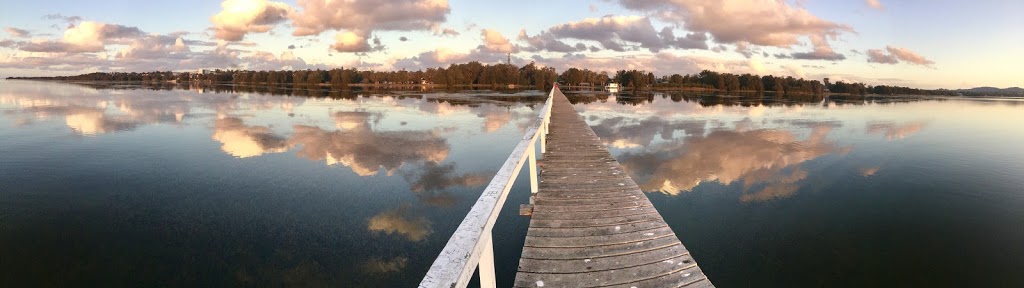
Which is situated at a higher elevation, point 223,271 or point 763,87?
point 763,87

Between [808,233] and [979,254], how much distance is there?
2186 mm

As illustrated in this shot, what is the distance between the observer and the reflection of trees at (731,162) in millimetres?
11405

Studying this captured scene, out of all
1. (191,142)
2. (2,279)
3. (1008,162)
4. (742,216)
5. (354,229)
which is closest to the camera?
(2,279)

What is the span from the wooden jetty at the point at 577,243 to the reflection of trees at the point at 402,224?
6.57ft

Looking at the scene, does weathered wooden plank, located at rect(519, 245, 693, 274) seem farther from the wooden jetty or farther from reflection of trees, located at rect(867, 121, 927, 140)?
reflection of trees, located at rect(867, 121, 927, 140)

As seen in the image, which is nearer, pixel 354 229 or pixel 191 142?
pixel 354 229

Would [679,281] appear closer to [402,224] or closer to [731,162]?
[402,224]

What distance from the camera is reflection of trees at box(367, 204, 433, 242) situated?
7.82 meters

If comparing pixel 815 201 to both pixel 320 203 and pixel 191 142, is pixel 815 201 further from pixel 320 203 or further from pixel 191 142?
pixel 191 142

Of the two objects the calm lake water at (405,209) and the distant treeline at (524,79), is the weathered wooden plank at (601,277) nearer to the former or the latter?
the calm lake water at (405,209)

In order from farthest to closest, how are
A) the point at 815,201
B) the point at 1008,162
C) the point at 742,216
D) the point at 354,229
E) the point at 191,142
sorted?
the point at 191,142 → the point at 1008,162 → the point at 815,201 → the point at 742,216 → the point at 354,229

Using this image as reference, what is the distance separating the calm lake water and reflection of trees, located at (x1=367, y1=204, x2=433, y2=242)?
2.0 inches

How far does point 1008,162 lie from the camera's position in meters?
15.0

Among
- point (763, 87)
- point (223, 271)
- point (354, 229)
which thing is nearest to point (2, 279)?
point (223, 271)
